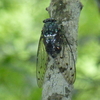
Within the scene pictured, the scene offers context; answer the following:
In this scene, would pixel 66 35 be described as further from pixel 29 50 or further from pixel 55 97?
pixel 29 50

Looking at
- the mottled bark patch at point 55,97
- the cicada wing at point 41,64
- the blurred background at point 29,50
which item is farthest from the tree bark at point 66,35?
the blurred background at point 29,50

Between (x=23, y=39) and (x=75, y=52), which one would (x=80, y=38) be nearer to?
(x=23, y=39)

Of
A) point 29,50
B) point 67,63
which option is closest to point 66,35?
point 67,63

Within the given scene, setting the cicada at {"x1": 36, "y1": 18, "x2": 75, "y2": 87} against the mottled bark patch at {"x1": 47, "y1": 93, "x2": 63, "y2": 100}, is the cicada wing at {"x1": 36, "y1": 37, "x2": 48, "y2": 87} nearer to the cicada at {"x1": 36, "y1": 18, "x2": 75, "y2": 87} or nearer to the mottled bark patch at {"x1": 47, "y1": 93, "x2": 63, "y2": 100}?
the cicada at {"x1": 36, "y1": 18, "x2": 75, "y2": 87}

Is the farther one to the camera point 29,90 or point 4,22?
point 4,22

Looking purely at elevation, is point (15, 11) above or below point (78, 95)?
above

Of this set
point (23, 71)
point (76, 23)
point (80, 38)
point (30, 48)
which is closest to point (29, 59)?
point (30, 48)
